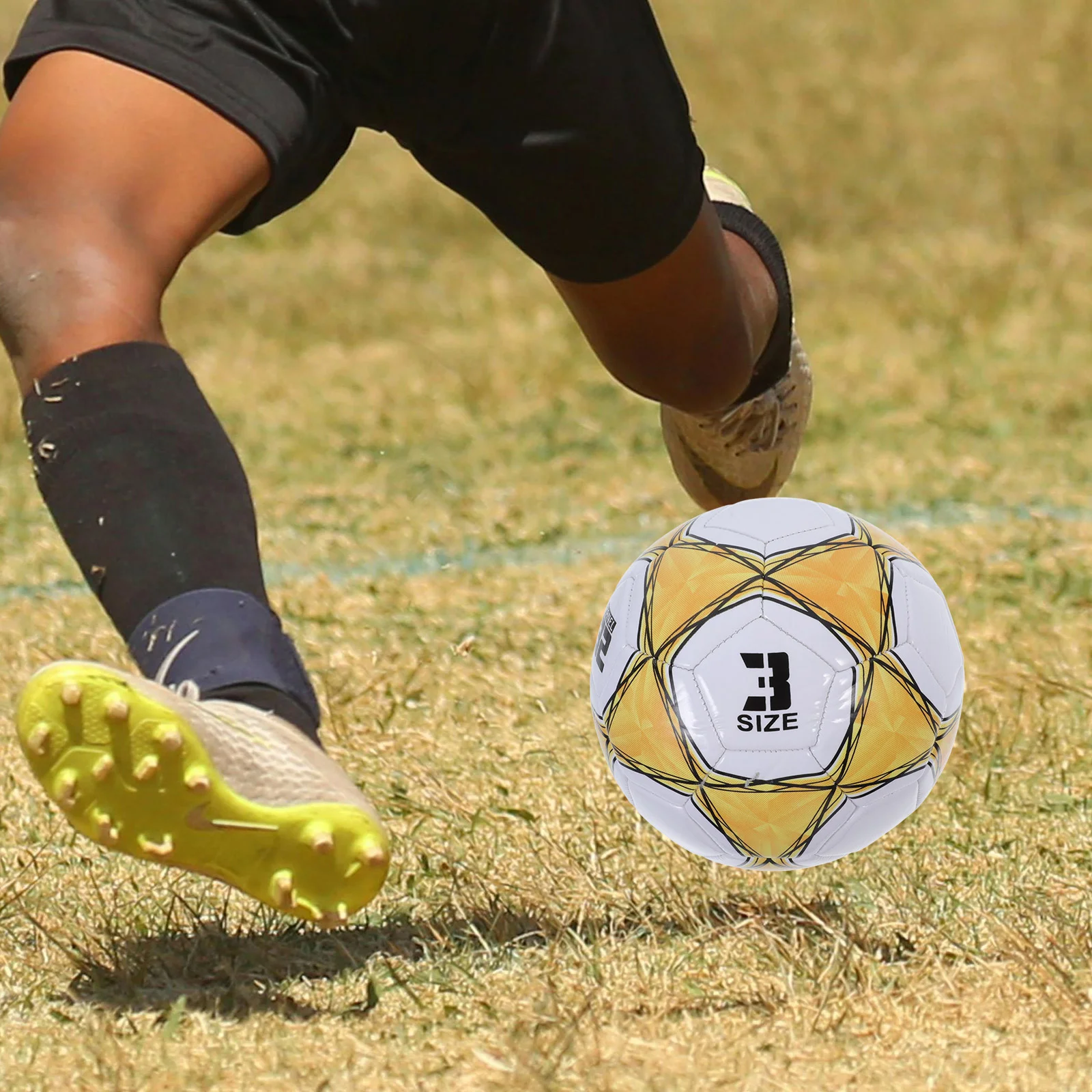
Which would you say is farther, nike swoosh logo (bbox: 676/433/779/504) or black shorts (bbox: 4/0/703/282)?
nike swoosh logo (bbox: 676/433/779/504)

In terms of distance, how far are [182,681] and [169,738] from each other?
0.17m

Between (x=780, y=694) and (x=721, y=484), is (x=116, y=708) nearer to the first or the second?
(x=780, y=694)

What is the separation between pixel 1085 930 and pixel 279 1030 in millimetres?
993

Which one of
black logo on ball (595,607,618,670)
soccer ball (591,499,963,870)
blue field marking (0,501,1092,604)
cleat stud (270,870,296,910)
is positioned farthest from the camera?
blue field marking (0,501,1092,604)

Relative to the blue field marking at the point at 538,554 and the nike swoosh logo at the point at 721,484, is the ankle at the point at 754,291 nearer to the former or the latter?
the nike swoosh logo at the point at 721,484

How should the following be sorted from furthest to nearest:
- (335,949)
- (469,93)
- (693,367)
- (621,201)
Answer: (693,367), (621,201), (469,93), (335,949)

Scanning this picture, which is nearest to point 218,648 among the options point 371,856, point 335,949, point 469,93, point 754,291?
point 371,856

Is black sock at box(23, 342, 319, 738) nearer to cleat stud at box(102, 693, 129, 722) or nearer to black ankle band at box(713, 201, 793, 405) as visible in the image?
cleat stud at box(102, 693, 129, 722)

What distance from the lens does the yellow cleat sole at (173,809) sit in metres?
1.84

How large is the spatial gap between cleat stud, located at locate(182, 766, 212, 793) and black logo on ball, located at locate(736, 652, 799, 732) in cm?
86

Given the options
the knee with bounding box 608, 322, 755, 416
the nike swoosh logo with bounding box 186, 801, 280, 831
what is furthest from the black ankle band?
the nike swoosh logo with bounding box 186, 801, 280, 831

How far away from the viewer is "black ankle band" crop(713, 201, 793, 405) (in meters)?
3.30

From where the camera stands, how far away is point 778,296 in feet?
10.8

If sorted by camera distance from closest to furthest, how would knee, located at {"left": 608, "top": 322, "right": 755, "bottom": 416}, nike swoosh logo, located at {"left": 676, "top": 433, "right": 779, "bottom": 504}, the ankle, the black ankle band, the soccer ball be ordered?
the soccer ball, knee, located at {"left": 608, "top": 322, "right": 755, "bottom": 416}, the ankle, the black ankle band, nike swoosh logo, located at {"left": 676, "top": 433, "right": 779, "bottom": 504}
